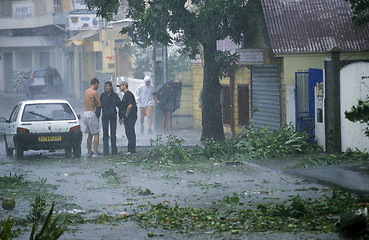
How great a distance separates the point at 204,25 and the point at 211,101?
2298mm

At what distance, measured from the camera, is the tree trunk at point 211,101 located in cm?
2134

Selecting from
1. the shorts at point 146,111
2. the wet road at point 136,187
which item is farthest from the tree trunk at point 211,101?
the shorts at point 146,111

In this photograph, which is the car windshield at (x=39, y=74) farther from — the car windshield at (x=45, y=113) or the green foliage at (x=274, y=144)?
the green foliage at (x=274, y=144)

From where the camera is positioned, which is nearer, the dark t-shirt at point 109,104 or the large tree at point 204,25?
the dark t-shirt at point 109,104

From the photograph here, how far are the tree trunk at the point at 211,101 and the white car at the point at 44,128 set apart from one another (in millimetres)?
3829

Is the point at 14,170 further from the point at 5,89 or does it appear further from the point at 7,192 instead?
the point at 5,89

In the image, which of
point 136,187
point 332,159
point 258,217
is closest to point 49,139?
point 136,187

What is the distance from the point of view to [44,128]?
18.9 meters

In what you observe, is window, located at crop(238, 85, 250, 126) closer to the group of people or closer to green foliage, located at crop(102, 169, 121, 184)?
the group of people

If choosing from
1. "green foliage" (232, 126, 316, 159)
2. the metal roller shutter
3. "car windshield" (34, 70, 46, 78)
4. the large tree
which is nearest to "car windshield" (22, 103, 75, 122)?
the large tree

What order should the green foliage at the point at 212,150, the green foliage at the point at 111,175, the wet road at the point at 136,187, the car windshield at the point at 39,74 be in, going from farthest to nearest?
the car windshield at the point at 39,74 < the green foliage at the point at 212,150 < the green foliage at the point at 111,175 < the wet road at the point at 136,187

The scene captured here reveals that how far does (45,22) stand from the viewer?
5941 cm

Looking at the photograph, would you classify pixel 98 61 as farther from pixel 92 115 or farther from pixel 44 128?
pixel 44 128

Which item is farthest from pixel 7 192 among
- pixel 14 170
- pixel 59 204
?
pixel 14 170
